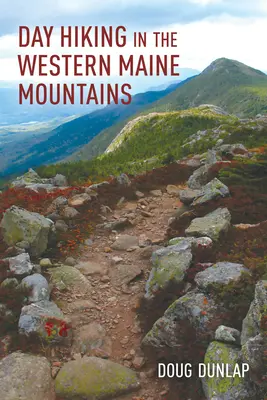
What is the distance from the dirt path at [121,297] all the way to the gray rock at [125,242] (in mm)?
217

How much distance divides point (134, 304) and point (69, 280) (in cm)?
226

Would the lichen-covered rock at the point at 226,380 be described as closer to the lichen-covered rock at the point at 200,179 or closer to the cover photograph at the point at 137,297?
the cover photograph at the point at 137,297

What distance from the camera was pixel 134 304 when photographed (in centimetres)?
1101

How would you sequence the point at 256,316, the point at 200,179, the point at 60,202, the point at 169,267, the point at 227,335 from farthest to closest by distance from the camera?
1. the point at 200,179
2. the point at 60,202
3. the point at 169,267
4. the point at 227,335
5. the point at 256,316

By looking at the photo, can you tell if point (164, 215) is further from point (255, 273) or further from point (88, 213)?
point (255, 273)

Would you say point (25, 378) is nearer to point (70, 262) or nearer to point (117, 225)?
point (70, 262)

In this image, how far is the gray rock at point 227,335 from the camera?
7.50 metres

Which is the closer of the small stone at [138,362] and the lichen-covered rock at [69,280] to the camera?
the small stone at [138,362]

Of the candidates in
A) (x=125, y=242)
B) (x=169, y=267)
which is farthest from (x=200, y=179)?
(x=169, y=267)

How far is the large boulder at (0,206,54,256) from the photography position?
42.4 feet

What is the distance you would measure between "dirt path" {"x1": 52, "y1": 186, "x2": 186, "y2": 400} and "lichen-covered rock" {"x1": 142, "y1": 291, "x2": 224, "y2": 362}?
617 millimetres

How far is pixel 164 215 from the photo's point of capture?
17203 millimetres

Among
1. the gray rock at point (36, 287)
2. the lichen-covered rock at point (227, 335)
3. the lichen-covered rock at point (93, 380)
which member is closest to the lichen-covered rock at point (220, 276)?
the lichen-covered rock at point (227, 335)

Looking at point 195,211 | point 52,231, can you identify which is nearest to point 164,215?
point 195,211
